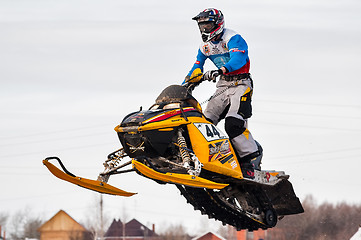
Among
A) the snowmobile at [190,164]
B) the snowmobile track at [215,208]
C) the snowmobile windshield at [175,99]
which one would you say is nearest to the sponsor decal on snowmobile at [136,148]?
the snowmobile at [190,164]

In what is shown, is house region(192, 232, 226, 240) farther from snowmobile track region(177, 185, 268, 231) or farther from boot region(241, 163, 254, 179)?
boot region(241, 163, 254, 179)

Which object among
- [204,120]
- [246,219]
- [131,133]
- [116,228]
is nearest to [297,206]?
[246,219]

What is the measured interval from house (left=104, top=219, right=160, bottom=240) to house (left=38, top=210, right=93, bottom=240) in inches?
61.3

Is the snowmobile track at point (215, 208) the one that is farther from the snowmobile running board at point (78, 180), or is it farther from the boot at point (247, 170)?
the snowmobile running board at point (78, 180)

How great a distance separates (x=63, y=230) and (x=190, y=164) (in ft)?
122

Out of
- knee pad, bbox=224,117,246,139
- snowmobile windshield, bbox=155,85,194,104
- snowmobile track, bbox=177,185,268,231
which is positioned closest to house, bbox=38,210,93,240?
snowmobile track, bbox=177,185,268,231

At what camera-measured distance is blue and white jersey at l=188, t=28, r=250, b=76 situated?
15.6 metres

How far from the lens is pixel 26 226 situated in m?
48.2

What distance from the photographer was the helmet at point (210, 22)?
1566cm

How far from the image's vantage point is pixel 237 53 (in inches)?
615

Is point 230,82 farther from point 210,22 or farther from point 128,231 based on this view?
point 128,231

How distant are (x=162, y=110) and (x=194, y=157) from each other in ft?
3.39

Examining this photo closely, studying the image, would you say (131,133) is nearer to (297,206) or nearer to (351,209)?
(297,206)

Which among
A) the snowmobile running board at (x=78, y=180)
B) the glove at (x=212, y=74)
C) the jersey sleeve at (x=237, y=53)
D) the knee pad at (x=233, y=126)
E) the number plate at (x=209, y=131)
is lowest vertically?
the snowmobile running board at (x=78, y=180)
